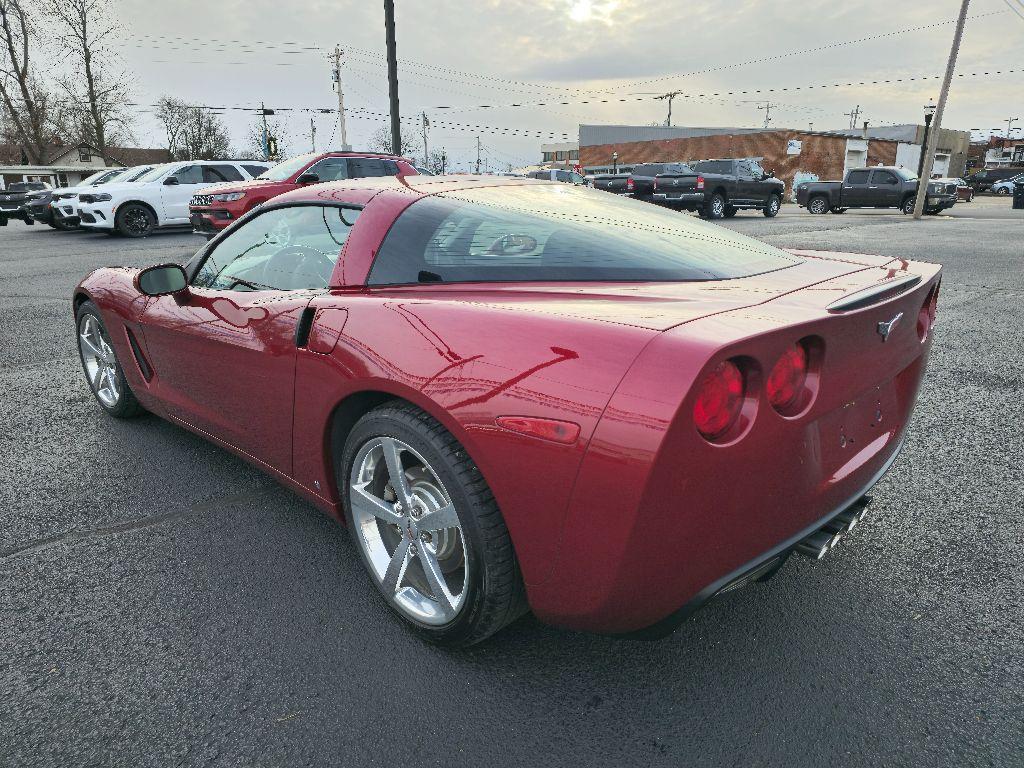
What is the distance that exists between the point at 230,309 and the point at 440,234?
941mm

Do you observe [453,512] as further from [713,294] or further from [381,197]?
[381,197]

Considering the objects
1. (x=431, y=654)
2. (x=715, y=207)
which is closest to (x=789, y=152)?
(x=715, y=207)

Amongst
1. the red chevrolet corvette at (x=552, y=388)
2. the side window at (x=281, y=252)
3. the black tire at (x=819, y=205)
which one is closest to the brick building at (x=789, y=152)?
the black tire at (x=819, y=205)

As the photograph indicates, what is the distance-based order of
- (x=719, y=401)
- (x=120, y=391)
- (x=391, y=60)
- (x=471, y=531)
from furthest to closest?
(x=391, y=60) < (x=120, y=391) < (x=471, y=531) < (x=719, y=401)

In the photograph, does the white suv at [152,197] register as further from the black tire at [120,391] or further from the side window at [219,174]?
the black tire at [120,391]

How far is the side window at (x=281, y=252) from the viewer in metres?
2.51

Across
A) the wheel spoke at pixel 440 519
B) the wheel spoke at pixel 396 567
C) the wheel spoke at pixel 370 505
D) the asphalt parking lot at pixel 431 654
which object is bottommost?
the asphalt parking lot at pixel 431 654

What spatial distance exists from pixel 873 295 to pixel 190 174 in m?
17.1

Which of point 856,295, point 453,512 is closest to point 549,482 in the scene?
point 453,512

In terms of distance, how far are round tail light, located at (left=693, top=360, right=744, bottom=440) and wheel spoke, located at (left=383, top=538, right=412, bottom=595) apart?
980 millimetres

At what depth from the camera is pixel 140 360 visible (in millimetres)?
3379

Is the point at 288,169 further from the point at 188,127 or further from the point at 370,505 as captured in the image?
the point at 188,127

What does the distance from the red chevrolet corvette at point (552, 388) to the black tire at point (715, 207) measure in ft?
65.6

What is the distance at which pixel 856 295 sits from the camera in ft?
6.10
